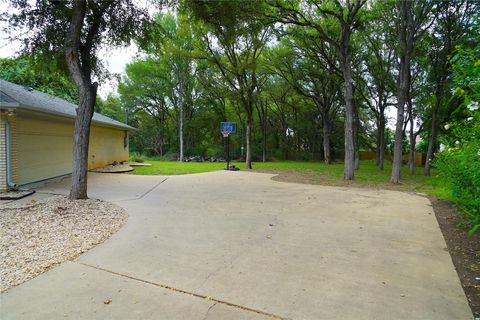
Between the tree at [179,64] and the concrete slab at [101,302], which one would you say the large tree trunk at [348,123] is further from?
the concrete slab at [101,302]

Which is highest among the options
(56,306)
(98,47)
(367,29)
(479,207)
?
(367,29)

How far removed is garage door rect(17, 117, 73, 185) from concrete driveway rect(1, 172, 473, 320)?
4.68m

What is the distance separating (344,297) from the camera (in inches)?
100

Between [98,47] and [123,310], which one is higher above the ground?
[98,47]

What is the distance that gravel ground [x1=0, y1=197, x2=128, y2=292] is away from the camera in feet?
10.3

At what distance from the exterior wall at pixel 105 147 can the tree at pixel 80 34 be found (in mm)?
5429

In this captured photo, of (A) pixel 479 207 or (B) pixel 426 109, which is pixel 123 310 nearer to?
(A) pixel 479 207

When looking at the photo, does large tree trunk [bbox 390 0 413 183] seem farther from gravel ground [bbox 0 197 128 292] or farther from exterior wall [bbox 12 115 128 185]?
exterior wall [bbox 12 115 128 185]

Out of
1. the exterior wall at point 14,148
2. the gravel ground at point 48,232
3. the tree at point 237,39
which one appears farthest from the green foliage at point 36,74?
the tree at point 237,39

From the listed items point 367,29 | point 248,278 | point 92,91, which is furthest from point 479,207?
point 367,29

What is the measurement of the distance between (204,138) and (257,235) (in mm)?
27467

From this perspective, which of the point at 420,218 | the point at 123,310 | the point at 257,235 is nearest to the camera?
the point at 123,310

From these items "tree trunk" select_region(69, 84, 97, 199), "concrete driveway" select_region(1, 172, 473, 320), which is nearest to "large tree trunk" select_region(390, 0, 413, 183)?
"concrete driveway" select_region(1, 172, 473, 320)

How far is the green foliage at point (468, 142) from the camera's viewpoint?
8.08ft
